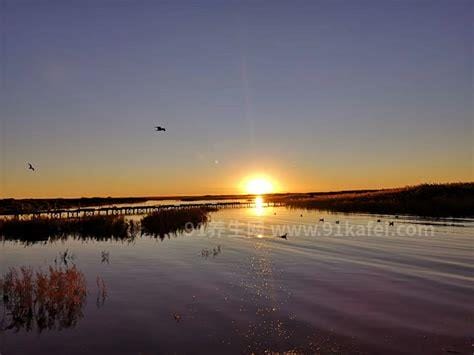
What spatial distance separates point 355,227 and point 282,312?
1161 inches

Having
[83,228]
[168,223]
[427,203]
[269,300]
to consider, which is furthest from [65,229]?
[427,203]

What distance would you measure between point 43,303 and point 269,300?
7.61 metres

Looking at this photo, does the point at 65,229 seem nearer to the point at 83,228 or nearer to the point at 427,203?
the point at 83,228

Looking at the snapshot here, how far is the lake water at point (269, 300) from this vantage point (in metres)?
11.4

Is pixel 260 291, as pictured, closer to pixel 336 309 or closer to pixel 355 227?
pixel 336 309

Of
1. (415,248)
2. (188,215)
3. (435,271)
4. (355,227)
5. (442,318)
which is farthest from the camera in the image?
(188,215)

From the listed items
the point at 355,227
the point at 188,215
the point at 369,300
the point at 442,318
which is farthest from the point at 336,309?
the point at 188,215

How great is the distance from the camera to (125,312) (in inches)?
573

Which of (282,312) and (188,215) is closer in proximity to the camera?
(282,312)

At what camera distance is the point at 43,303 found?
48.4 feet

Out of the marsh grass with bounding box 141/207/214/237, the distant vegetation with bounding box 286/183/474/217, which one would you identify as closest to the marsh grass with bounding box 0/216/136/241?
the marsh grass with bounding box 141/207/214/237

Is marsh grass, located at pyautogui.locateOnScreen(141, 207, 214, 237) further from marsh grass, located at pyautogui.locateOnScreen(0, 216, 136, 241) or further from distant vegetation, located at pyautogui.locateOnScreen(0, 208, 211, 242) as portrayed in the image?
marsh grass, located at pyautogui.locateOnScreen(0, 216, 136, 241)

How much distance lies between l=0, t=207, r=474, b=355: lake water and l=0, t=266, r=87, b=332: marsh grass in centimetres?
35

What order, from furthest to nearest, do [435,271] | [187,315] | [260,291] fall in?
1. [435,271]
2. [260,291]
3. [187,315]
